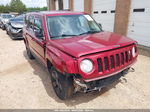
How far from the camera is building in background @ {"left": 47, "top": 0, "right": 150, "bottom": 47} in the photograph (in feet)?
20.8

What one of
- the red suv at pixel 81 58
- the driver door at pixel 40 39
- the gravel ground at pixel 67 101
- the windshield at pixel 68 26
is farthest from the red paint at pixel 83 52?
the gravel ground at pixel 67 101

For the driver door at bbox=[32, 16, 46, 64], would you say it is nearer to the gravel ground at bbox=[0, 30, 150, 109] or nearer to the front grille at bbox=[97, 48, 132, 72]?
the gravel ground at bbox=[0, 30, 150, 109]

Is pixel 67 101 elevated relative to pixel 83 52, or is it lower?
lower

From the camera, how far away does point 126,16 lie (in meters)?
7.13

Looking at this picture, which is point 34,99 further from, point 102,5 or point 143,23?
point 102,5

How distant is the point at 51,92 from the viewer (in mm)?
3273

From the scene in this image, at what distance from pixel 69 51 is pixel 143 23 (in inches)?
219

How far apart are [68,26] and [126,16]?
16.6ft

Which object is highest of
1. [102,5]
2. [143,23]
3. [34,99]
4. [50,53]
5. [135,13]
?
[102,5]

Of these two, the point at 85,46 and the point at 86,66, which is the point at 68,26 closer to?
the point at 85,46

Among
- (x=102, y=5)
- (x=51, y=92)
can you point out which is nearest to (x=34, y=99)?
(x=51, y=92)

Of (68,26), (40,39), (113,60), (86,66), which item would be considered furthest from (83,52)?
(40,39)

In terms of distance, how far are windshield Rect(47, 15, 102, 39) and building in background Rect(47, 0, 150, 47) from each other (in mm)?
3944

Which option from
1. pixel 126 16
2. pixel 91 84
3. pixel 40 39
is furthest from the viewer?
pixel 126 16
